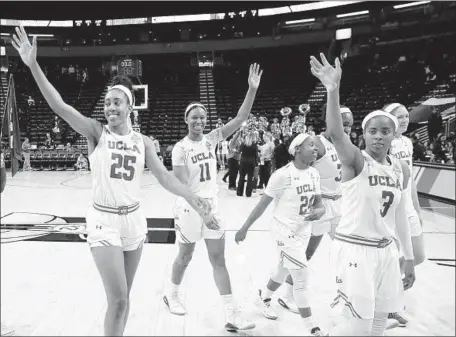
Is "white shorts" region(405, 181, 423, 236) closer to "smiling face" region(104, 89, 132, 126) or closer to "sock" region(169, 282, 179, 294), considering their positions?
"sock" region(169, 282, 179, 294)

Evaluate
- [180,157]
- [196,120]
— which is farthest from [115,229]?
[196,120]

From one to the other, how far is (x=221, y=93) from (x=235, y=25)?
14.1 ft

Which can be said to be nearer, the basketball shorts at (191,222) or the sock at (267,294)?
the basketball shorts at (191,222)

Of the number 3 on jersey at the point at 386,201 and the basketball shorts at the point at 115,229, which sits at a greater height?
the number 3 on jersey at the point at 386,201

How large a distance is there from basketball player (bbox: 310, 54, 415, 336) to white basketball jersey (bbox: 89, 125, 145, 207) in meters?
1.21

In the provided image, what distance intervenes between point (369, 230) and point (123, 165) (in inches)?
58.3

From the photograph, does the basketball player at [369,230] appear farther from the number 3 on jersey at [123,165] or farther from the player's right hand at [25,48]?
the player's right hand at [25,48]

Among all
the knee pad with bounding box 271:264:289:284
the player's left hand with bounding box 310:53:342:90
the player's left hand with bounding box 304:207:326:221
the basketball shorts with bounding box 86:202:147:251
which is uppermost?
the player's left hand with bounding box 310:53:342:90

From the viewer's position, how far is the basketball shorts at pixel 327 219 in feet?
12.8

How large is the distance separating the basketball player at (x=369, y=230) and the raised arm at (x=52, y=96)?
1.36 meters

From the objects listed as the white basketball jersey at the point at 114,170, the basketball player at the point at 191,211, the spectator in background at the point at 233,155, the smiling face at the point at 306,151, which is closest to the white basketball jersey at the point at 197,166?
the basketball player at the point at 191,211

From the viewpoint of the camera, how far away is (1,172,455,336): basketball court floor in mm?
3123

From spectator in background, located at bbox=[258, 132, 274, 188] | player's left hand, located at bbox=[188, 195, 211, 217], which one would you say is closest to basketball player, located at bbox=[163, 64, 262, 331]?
player's left hand, located at bbox=[188, 195, 211, 217]

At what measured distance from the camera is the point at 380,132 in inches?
89.7
